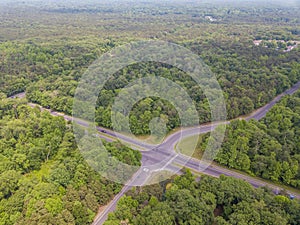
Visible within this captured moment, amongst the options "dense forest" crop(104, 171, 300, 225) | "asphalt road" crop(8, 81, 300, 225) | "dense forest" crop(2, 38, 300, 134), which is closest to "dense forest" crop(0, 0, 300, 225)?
"dense forest" crop(104, 171, 300, 225)

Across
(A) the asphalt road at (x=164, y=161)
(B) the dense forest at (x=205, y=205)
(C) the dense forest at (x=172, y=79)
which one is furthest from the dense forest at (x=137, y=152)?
(A) the asphalt road at (x=164, y=161)

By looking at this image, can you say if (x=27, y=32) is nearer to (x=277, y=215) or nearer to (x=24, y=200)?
(x=24, y=200)

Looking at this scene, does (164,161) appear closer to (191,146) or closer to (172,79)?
(191,146)

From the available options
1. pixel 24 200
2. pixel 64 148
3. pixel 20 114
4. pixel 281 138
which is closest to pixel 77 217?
pixel 24 200

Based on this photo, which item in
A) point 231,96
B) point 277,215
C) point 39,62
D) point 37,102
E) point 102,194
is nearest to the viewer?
point 277,215

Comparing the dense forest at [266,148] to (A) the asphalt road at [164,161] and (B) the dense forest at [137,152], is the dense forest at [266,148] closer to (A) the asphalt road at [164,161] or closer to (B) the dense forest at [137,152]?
(B) the dense forest at [137,152]

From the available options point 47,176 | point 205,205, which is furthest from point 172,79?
point 47,176
